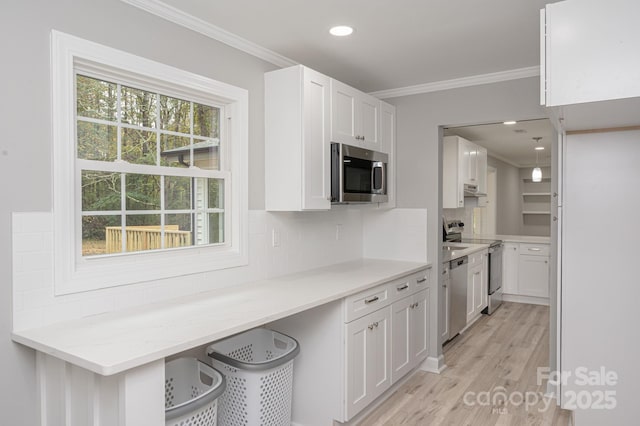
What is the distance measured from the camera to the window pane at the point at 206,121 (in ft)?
8.59

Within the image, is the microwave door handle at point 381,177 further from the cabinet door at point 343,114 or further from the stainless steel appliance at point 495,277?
the stainless steel appliance at point 495,277

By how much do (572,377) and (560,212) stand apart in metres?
0.95

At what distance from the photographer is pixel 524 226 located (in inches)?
391

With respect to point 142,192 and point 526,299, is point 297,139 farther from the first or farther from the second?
point 526,299

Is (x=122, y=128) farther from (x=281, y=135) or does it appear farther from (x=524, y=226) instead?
(x=524, y=226)

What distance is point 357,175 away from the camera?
3256mm

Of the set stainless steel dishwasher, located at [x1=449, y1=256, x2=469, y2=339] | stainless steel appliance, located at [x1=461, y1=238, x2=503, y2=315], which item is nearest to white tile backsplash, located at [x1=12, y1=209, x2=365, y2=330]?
stainless steel dishwasher, located at [x1=449, y1=256, x2=469, y2=339]

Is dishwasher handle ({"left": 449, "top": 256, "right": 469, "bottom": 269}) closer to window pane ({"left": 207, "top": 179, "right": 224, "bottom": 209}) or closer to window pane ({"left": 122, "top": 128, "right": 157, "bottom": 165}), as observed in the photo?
window pane ({"left": 207, "top": 179, "right": 224, "bottom": 209})

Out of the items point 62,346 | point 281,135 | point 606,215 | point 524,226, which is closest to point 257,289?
point 281,135

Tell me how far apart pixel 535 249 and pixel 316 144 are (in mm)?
4374

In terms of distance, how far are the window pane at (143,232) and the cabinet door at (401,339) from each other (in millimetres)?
1655

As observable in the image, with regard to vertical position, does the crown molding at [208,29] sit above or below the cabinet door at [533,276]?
above

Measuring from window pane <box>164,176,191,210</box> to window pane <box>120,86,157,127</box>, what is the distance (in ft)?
1.06

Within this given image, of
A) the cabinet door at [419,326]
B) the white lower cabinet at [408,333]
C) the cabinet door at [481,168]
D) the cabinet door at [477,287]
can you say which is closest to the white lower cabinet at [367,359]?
the white lower cabinet at [408,333]
